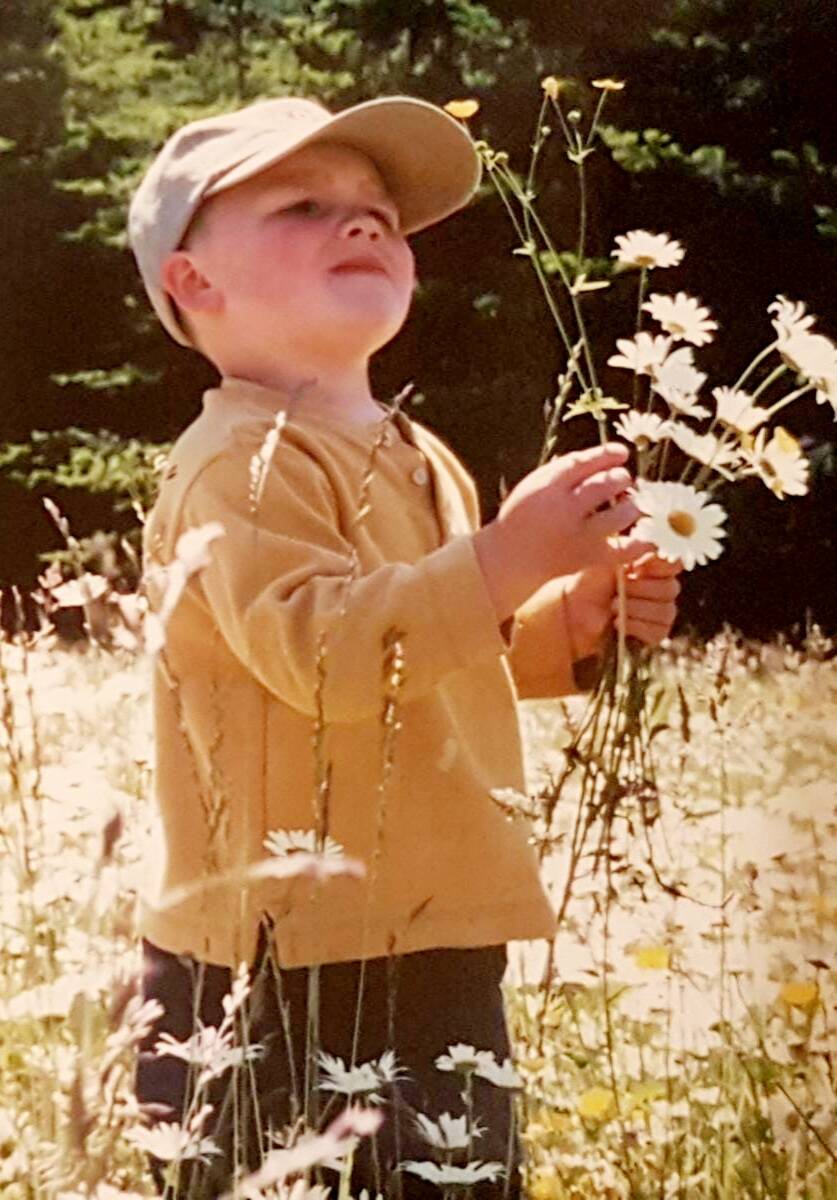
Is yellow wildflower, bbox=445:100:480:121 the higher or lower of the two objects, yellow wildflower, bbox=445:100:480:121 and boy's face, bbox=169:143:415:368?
the higher

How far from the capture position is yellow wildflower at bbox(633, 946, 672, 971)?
779 millimetres

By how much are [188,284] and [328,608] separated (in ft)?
0.62

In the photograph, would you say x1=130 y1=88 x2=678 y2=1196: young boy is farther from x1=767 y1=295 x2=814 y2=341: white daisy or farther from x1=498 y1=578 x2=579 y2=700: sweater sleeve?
x1=767 y1=295 x2=814 y2=341: white daisy

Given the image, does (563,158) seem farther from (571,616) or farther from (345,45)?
(571,616)

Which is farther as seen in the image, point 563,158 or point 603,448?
point 563,158

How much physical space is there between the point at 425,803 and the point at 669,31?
1.41ft

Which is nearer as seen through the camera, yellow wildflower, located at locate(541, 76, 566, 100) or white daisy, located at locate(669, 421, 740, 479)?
white daisy, located at locate(669, 421, 740, 479)

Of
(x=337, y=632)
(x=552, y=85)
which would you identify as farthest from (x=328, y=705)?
(x=552, y=85)

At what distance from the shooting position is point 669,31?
31.3 inches

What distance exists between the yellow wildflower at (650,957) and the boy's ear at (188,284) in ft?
1.29

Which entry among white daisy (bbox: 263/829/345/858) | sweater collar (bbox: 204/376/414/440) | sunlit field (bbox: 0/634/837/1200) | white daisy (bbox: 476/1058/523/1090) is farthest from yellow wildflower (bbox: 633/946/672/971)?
sweater collar (bbox: 204/376/414/440)

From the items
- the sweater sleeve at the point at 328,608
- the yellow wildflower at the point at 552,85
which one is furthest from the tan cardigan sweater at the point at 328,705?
the yellow wildflower at the point at 552,85

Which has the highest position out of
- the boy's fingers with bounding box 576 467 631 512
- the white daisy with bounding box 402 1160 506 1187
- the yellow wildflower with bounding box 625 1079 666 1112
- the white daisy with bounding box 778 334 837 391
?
the white daisy with bounding box 778 334 837 391

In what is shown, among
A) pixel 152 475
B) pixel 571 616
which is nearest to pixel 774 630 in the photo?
pixel 571 616
